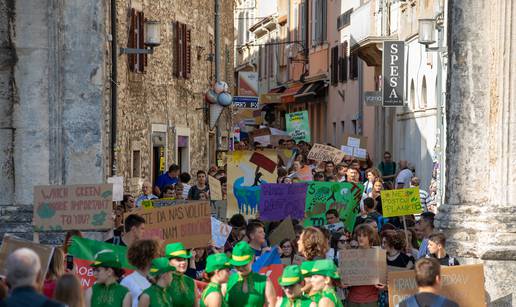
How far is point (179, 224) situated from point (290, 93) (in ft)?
165

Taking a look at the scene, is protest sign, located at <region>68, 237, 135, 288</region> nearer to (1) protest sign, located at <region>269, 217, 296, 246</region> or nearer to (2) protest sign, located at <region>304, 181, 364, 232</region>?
(1) protest sign, located at <region>269, 217, 296, 246</region>

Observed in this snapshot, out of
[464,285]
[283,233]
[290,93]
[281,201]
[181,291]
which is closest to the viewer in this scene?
[181,291]

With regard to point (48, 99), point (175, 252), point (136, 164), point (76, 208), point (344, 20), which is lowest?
point (175, 252)

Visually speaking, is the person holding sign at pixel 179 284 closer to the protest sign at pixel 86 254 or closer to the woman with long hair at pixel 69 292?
the protest sign at pixel 86 254

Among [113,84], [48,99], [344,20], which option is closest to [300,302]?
[48,99]

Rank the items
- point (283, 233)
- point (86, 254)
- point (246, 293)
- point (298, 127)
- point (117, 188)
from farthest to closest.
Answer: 1. point (298, 127)
2. point (117, 188)
3. point (283, 233)
4. point (86, 254)
5. point (246, 293)

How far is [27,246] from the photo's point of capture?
12945mm

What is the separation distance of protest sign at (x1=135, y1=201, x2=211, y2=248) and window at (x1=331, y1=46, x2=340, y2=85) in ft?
131

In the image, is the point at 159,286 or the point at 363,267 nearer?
the point at 159,286

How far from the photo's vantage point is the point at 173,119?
3381 cm

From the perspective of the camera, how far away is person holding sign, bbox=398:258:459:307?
10898 millimetres

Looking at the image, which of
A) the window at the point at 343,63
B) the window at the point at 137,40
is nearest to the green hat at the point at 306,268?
the window at the point at 137,40

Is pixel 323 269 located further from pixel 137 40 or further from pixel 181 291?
pixel 137 40

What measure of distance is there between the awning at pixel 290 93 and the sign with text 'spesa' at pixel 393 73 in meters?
25.5
